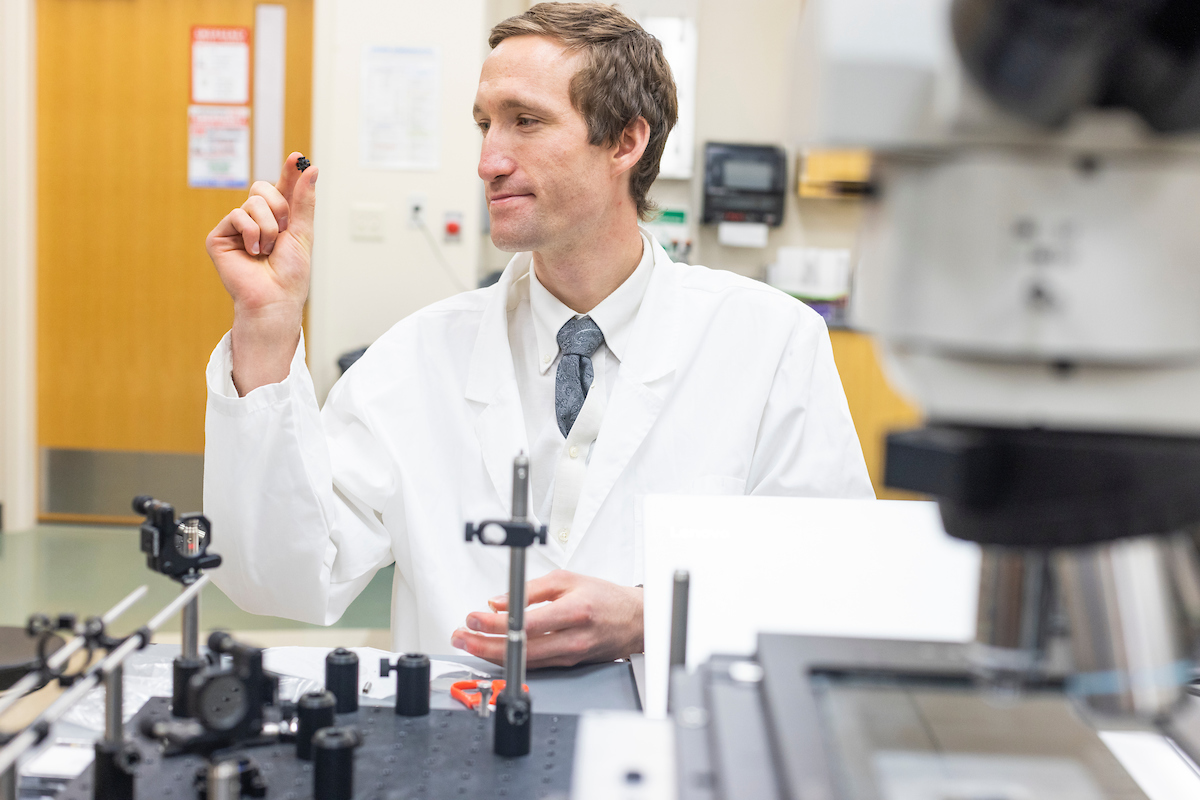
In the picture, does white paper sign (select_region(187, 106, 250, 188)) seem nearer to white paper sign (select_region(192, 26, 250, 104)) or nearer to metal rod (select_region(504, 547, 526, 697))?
white paper sign (select_region(192, 26, 250, 104))

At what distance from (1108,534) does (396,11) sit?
3754 millimetres

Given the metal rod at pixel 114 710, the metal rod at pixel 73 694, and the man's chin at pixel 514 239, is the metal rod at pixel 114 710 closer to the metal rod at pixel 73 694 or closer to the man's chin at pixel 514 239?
→ the metal rod at pixel 73 694

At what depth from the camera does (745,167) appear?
4152mm

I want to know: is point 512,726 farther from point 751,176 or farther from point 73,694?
point 751,176

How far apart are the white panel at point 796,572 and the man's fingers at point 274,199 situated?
54 cm

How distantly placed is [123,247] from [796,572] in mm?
3881

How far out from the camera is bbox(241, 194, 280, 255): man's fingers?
110 cm

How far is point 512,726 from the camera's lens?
0.69 meters

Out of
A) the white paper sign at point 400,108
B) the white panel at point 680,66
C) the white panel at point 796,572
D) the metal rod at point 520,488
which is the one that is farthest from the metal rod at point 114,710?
the white panel at point 680,66

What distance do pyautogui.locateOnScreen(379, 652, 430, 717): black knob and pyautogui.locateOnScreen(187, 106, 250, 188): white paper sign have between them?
11.8 ft

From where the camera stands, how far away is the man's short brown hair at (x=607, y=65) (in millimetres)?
1504

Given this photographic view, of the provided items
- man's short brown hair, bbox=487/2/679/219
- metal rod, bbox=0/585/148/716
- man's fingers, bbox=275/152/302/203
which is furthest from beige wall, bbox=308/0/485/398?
metal rod, bbox=0/585/148/716

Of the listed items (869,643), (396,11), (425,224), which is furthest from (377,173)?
(869,643)

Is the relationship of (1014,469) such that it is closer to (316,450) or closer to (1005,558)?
(1005,558)
